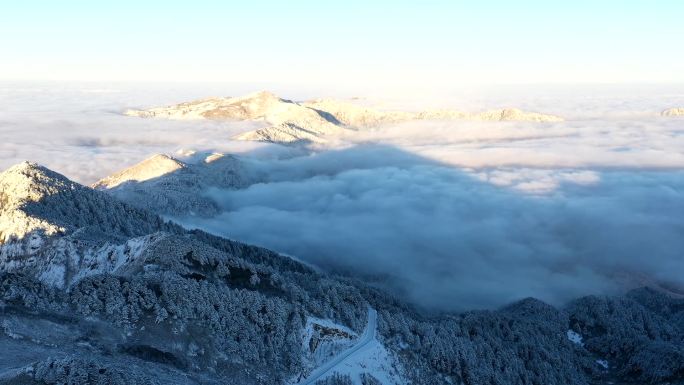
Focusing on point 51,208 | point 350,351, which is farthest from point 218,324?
point 51,208

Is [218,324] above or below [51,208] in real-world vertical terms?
below

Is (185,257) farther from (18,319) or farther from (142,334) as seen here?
(18,319)

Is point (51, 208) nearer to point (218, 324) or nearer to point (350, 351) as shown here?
point (218, 324)

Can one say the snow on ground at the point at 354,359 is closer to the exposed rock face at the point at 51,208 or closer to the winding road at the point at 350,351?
the winding road at the point at 350,351

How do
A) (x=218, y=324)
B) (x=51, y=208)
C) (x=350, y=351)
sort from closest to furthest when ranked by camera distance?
(x=218, y=324), (x=350, y=351), (x=51, y=208)

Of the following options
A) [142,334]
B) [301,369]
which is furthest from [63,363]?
[301,369]

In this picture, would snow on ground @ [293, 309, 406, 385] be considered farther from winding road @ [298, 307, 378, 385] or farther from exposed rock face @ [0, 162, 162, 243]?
exposed rock face @ [0, 162, 162, 243]

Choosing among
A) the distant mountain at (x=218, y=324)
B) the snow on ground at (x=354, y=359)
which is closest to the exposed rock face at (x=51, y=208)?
the distant mountain at (x=218, y=324)
